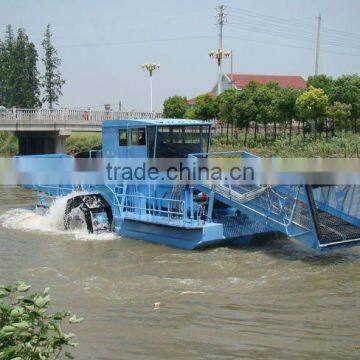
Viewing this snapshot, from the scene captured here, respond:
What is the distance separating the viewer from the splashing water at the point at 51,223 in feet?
46.8

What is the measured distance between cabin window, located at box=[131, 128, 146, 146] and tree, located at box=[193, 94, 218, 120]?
2442cm

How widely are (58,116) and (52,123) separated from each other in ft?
2.59

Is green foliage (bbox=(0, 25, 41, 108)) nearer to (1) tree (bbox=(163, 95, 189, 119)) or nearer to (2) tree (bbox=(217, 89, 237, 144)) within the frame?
(1) tree (bbox=(163, 95, 189, 119))

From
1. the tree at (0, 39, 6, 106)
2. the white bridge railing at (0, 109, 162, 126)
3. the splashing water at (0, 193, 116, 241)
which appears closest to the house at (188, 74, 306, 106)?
the tree at (0, 39, 6, 106)

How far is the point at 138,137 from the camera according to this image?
13.8 metres

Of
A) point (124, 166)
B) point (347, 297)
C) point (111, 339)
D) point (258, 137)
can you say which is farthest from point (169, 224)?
point (258, 137)

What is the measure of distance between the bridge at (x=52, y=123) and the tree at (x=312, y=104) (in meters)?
11.5

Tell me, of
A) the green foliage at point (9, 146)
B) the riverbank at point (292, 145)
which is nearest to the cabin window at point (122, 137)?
the riverbank at point (292, 145)

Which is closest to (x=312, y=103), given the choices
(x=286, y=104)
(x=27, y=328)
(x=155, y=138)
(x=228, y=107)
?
(x=286, y=104)

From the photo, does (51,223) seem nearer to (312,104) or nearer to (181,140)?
(181,140)

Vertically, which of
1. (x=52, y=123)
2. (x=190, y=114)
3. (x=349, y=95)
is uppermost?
(x=349, y=95)

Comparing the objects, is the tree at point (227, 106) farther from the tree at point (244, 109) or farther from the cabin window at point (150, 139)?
the cabin window at point (150, 139)

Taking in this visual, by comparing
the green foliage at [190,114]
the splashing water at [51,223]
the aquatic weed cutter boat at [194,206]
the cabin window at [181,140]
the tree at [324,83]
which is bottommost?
the splashing water at [51,223]

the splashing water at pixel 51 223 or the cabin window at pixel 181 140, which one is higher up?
the cabin window at pixel 181 140
